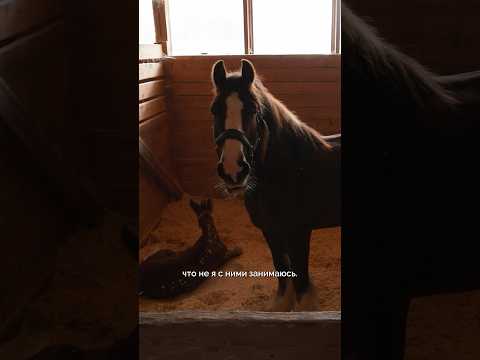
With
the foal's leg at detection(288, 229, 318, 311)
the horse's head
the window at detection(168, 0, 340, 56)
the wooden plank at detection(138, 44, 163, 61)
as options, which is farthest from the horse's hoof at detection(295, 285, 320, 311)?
the wooden plank at detection(138, 44, 163, 61)

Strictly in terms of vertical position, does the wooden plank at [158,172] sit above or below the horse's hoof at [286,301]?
above

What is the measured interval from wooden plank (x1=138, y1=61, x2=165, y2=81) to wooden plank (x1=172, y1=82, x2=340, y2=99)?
6 cm

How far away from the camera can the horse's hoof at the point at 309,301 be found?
57.1 inches

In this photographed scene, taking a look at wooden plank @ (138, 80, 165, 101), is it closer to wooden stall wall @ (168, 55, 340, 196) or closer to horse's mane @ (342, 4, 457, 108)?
wooden stall wall @ (168, 55, 340, 196)

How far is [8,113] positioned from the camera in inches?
58.6

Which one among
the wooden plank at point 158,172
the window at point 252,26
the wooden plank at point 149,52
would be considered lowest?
the wooden plank at point 158,172

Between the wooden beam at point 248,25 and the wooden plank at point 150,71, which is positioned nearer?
the wooden plank at point 150,71

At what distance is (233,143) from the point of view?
1.44m

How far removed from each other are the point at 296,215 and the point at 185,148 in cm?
41

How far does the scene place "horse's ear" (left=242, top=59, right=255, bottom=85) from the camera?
1.40m

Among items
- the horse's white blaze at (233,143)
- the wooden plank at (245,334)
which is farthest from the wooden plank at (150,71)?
the wooden plank at (245,334)

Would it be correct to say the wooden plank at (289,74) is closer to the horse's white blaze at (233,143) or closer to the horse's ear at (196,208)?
the horse's white blaze at (233,143)

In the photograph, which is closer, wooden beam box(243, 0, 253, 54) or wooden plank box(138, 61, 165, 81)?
wooden plank box(138, 61, 165, 81)

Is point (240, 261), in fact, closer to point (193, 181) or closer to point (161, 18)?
Result: point (193, 181)
